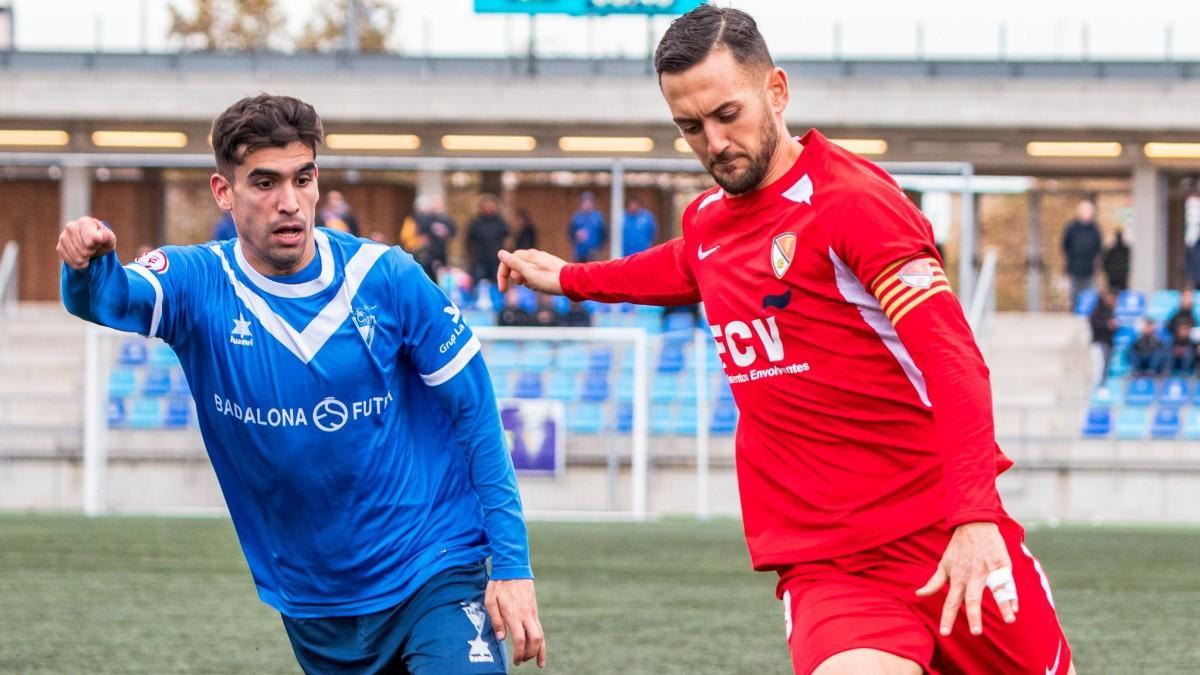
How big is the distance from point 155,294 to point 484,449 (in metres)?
0.83

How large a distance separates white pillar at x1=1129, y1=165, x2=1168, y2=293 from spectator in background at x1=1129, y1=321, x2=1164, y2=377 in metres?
6.88

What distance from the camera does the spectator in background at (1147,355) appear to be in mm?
19719

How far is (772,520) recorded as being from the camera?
12.7 feet

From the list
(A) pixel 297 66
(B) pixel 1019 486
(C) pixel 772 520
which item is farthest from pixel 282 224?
(A) pixel 297 66

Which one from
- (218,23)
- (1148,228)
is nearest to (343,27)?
(218,23)

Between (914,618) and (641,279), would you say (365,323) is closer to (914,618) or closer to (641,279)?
(641,279)

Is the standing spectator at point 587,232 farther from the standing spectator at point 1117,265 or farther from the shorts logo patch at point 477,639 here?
the shorts logo patch at point 477,639

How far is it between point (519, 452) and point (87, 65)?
1319 centimetres

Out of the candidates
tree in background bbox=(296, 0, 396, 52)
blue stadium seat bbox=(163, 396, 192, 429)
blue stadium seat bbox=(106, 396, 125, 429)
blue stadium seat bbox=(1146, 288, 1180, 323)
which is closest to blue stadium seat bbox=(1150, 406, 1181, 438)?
blue stadium seat bbox=(1146, 288, 1180, 323)

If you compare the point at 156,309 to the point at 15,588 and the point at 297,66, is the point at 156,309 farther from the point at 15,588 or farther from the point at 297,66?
the point at 297,66

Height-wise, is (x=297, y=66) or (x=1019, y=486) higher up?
(x=297, y=66)

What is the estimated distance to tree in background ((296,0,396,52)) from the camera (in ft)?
149

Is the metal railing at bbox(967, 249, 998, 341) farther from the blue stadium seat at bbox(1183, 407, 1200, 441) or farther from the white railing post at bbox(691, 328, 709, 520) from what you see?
the white railing post at bbox(691, 328, 709, 520)

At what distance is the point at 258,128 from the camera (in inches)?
157
